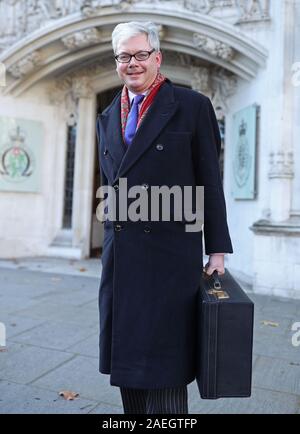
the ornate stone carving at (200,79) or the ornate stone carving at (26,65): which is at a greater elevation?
the ornate stone carving at (26,65)

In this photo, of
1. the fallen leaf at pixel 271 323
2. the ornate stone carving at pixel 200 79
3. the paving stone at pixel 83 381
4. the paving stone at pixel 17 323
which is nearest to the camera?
the paving stone at pixel 83 381

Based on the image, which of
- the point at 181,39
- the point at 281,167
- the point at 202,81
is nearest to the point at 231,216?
the point at 281,167

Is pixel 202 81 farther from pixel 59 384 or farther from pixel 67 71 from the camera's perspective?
pixel 59 384

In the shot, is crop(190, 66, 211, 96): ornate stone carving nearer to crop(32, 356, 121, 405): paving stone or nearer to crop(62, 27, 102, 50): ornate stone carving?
crop(62, 27, 102, 50): ornate stone carving

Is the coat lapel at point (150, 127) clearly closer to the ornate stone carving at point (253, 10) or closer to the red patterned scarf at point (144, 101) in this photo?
the red patterned scarf at point (144, 101)

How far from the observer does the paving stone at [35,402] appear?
8.43ft

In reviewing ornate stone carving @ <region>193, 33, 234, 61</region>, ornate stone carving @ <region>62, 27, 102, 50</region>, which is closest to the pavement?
ornate stone carving @ <region>193, 33, 234, 61</region>

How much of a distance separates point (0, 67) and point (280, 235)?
6.10m

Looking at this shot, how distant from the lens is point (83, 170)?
9344mm

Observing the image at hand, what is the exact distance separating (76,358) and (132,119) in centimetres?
225

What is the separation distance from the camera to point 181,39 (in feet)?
24.2

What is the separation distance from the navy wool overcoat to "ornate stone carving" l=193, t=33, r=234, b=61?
5534mm

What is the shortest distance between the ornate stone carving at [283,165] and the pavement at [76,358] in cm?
171

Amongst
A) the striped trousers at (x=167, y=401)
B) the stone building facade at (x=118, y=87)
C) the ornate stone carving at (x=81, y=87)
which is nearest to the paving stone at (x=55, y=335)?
the striped trousers at (x=167, y=401)
